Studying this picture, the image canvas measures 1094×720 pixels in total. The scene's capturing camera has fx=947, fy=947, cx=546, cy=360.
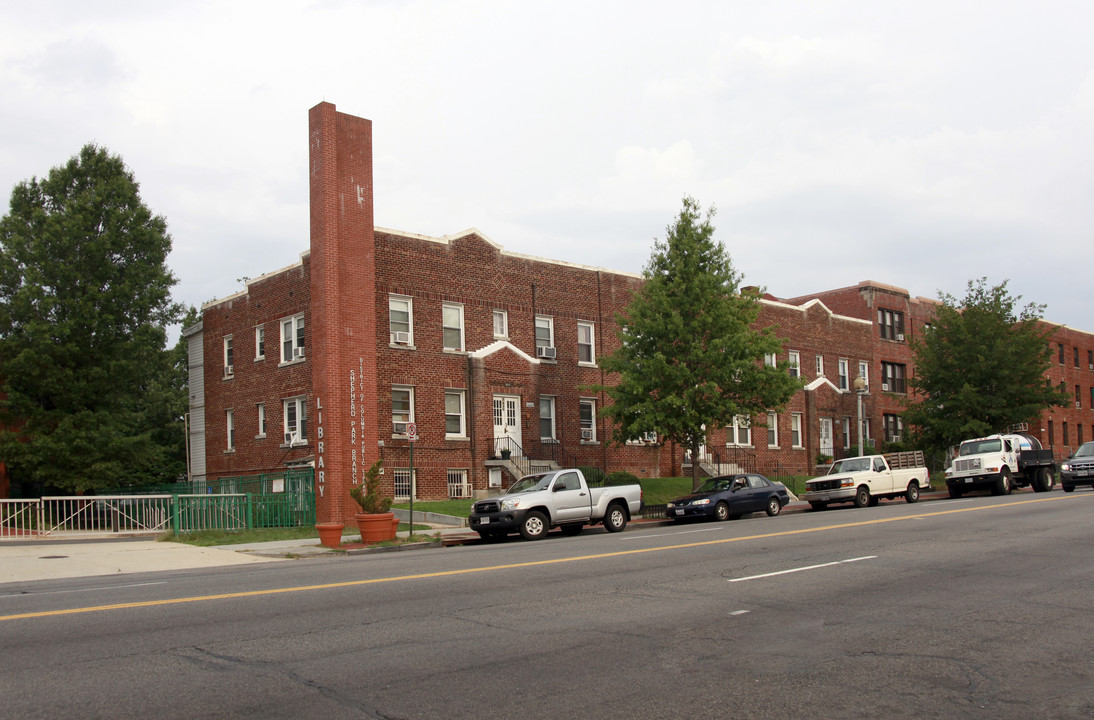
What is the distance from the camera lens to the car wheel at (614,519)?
23859 mm

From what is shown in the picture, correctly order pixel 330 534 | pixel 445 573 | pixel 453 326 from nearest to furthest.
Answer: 1. pixel 445 573
2. pixel 330 534
3. pixel 453 326

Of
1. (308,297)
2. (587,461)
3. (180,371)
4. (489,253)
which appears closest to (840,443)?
(587,461)

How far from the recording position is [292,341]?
1346 inches

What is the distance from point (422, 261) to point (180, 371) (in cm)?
2796

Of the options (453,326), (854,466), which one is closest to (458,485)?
(453,326)

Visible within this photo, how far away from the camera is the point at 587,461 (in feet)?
121

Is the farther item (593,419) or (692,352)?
(593,419)

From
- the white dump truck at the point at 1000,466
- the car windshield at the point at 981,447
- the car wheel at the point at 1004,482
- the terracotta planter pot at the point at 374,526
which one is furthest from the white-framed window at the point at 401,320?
the car wheel at the point at 1004,482

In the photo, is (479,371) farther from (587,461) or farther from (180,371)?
(180,371)

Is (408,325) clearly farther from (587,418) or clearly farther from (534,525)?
(534,525)

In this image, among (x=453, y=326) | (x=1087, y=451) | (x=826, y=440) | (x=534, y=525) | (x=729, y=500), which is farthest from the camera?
(x=826, y=440)

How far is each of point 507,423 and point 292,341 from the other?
327 inches

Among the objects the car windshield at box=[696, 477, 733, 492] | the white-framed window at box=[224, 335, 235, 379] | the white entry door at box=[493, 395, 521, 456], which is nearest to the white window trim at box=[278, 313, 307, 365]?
the white-framed window at box=[224, 335, 235, 379]

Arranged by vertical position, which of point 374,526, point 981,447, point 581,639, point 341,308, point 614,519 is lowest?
point 614,519
